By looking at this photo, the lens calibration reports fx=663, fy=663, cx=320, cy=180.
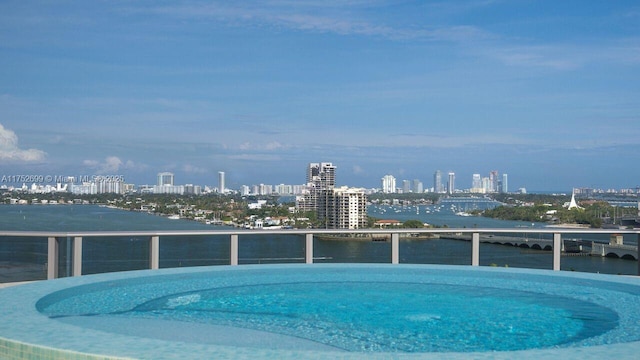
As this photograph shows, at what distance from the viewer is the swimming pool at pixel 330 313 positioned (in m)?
3.47

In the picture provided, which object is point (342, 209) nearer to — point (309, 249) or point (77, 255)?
point (309, 249)

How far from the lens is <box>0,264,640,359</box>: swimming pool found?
3473 mm

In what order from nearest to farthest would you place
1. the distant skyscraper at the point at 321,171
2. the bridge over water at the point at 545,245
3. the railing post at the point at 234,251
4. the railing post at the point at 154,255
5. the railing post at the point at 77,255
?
the railing post at the point at 77,255 < the railing post at the point at 154,255 < the railing post at the point at 234,251 < the bridge over water at the point at 545,245 < the distant skyscraper at the point at 321,171

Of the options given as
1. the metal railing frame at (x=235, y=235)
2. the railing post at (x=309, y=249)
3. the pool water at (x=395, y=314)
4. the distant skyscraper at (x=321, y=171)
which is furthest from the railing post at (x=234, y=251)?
the distant skyscraper at (x=321, y=171)

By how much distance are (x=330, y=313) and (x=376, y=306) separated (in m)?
0.56

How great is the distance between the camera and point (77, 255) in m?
7.07

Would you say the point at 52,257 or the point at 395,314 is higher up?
the point at 52,257

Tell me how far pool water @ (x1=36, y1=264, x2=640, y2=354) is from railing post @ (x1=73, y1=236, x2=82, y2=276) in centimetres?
60

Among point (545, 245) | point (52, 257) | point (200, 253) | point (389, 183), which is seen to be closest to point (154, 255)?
point (52, 257)

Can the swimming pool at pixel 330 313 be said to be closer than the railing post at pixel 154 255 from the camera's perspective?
Yes

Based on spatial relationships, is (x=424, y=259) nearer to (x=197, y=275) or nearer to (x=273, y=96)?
(x=197, y=275)

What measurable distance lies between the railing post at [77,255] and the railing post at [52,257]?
0.57 ft

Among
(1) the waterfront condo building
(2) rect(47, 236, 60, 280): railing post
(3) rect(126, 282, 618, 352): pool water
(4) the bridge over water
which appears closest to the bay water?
(2) rect(47, 236, 60, 280): railing post

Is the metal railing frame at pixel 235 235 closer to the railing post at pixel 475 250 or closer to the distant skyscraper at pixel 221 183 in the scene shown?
the railing post at pixel 475 250
